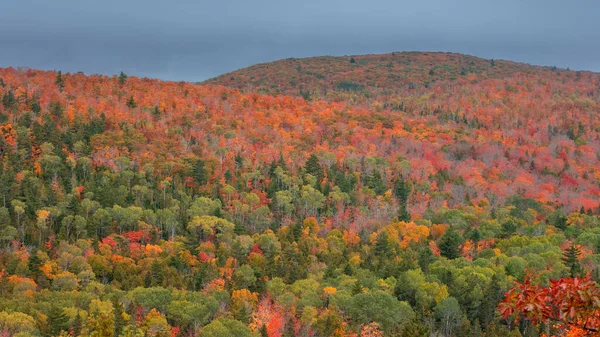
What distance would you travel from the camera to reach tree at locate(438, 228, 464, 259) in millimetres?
114812

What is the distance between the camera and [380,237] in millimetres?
113688

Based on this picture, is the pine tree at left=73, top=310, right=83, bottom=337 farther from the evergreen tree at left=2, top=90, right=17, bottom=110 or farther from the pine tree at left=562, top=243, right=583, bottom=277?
the evergreen tree at left=2, top=90, right=17, bottom=110

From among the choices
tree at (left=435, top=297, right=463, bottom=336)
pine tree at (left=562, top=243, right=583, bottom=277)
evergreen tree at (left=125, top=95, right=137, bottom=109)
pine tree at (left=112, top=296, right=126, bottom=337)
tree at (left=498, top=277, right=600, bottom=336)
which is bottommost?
tree at (left=435, top=297, right=463, bottom=336)

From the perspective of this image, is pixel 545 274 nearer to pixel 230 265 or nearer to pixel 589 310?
pixel 230 265

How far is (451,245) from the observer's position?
115m

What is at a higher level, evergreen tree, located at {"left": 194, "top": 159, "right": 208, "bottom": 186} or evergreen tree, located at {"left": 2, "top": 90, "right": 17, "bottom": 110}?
evergreen tree, located at {"left": 2, "top": 90, "right": 17, "bottom": 110}

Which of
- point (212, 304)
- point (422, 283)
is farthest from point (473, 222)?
point (212, 304)

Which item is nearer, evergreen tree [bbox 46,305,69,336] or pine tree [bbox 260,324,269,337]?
evergreen tree [bbox 46,305,69,336]

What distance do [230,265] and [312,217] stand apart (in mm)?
29658

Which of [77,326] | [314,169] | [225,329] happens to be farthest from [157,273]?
[314,169]

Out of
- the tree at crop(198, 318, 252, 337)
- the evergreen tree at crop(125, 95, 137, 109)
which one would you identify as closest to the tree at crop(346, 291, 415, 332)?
the tree at crop(198, 318, 252, 337)

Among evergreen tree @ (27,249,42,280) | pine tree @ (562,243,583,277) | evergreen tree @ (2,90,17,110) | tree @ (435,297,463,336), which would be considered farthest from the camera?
evergreen tree @ (2,90,17,110)

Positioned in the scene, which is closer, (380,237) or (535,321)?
(535,321)

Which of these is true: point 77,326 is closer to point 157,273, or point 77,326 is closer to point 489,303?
point 157,273
